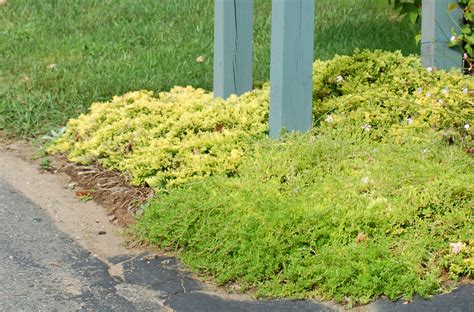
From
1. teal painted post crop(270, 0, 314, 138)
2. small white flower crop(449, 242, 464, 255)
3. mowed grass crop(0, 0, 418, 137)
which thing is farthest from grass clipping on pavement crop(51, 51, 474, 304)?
mowed grass crop(0, 0, 418, 137)

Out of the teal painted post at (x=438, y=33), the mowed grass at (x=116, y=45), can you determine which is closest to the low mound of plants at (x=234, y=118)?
the teal painted post at (x=438, y=33)

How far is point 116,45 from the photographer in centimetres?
794

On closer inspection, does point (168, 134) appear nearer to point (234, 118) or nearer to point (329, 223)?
point (234, 118)

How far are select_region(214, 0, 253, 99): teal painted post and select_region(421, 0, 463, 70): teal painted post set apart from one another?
1083 mm

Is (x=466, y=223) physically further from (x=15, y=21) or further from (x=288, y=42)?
(x=15, y=21)

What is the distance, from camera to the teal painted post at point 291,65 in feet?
16.7

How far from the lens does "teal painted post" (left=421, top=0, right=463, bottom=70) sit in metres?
6.04

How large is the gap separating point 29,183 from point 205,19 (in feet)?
11.6

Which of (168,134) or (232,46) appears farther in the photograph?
(232,46)

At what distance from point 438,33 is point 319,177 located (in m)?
1.85

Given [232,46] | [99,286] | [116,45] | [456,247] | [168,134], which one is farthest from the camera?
[116,45]

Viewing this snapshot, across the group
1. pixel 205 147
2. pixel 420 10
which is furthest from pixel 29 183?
pixel 420 10

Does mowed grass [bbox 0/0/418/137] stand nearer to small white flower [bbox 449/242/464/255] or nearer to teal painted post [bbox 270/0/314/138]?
teal painted post [bbox 270/0/314/138]

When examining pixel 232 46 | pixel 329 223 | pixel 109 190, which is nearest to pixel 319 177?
pixel 329 223
